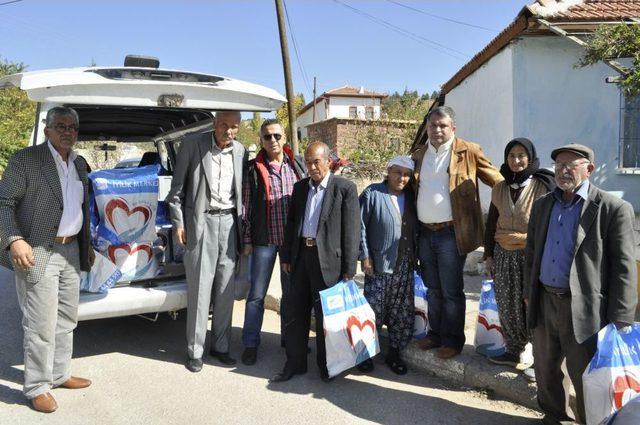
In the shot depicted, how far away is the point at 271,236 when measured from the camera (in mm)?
4168

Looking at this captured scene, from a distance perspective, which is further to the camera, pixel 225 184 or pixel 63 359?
pixel 225 184

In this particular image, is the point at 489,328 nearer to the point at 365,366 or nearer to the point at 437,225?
the point at 437,225

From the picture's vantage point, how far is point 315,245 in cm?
382

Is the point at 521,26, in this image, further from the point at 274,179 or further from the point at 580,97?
the point at 274,179

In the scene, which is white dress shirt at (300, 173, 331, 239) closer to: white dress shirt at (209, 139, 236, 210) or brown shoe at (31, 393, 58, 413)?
white dress shirt at (209, 139, 236, 210)

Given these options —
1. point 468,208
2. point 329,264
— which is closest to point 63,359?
point 329,264

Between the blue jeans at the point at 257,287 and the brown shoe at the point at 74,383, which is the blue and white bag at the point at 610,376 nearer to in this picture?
the blue jeans at the point at 257,287

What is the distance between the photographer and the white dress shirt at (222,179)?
4.05 m

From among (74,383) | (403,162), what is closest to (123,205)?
(74,383)

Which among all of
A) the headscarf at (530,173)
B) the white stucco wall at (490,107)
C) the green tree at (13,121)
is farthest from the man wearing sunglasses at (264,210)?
the green tree at (13,121)

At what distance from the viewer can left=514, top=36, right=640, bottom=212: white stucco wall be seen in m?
8.24

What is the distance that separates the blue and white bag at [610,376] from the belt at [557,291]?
26cm

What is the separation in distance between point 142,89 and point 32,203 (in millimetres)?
1109

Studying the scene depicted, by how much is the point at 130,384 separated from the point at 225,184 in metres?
1.72
